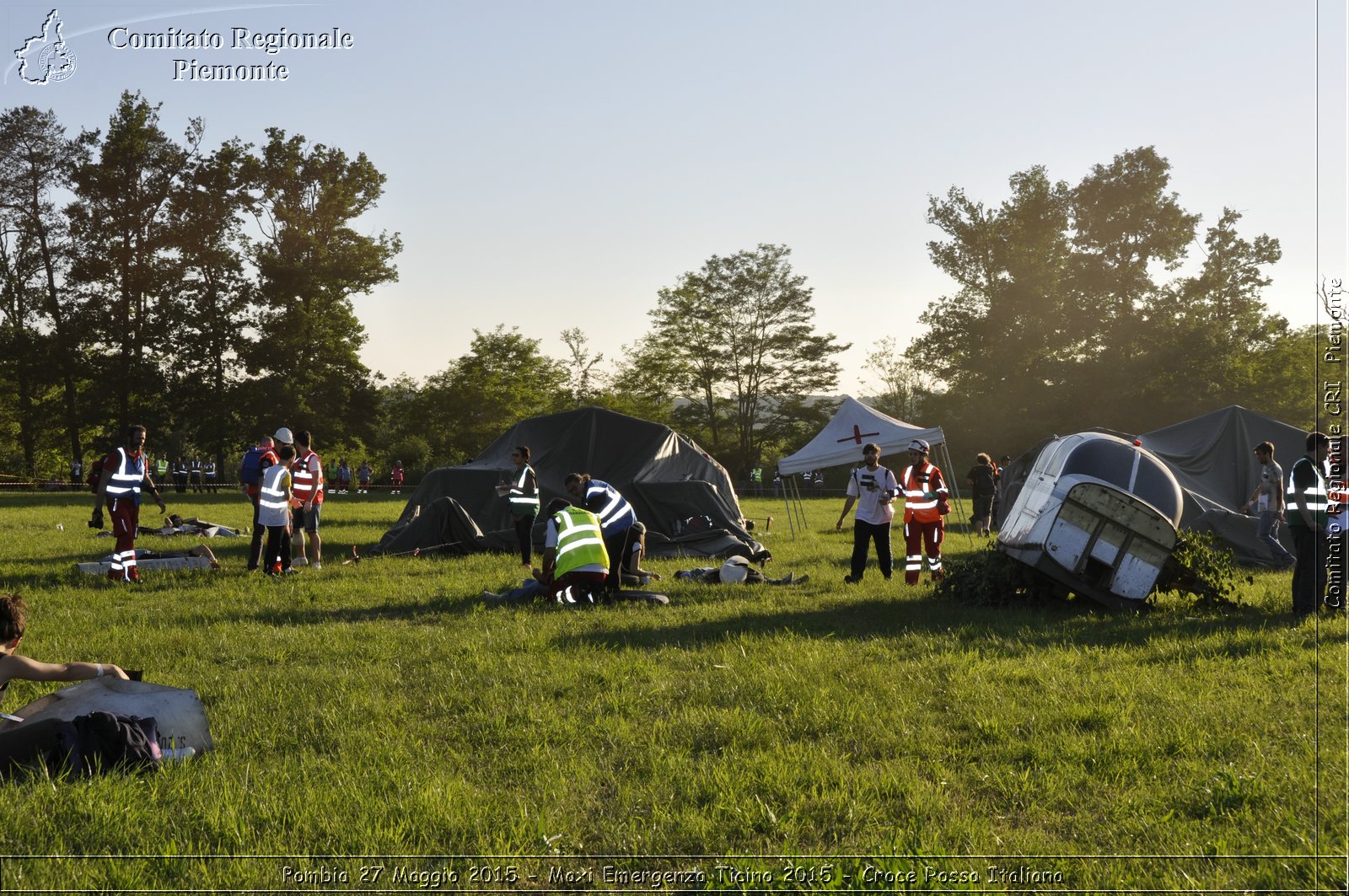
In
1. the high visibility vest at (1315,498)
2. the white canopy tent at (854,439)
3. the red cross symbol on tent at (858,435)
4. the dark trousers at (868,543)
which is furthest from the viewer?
the red cross symbol on tent at (858,435)

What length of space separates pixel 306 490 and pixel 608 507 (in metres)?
5.10

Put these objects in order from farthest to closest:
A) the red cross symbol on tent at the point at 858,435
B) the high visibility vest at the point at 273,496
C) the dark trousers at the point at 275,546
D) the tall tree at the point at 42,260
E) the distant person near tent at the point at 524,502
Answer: the tall tree at the point at 42,260 < the red cross symbol on tent at the point at 858,435 < the distant person near tent at the point at 524,502 < the dark trousers at the point at 275,546 < the high visibility vest at the point at 273,496

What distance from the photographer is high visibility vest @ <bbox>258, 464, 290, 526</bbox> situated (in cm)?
1283

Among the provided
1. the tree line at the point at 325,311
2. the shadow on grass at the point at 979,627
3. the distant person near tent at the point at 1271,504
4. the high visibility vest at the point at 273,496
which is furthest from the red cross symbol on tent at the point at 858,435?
the tree line at the point at 325,311

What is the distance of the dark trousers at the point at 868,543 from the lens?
41.3ft

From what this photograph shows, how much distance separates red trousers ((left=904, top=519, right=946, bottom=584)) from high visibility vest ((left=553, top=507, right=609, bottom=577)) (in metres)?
4.16

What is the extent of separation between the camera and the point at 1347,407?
548 centimetres

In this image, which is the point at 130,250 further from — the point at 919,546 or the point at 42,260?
the point at 919,546

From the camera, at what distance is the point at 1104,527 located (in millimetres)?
10031

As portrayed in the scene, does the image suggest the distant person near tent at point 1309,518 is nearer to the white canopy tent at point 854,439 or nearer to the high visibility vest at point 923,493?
the high visibility vest at point 923,493

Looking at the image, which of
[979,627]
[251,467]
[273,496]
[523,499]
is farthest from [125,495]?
[979,627]

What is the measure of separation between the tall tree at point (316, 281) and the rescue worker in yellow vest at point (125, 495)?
36946 millimetres

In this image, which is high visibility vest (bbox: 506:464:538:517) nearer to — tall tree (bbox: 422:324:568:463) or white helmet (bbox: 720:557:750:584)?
white helmet (bbox: 720:557:750:584)

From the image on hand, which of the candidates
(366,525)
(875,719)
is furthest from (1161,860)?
(366,525)
